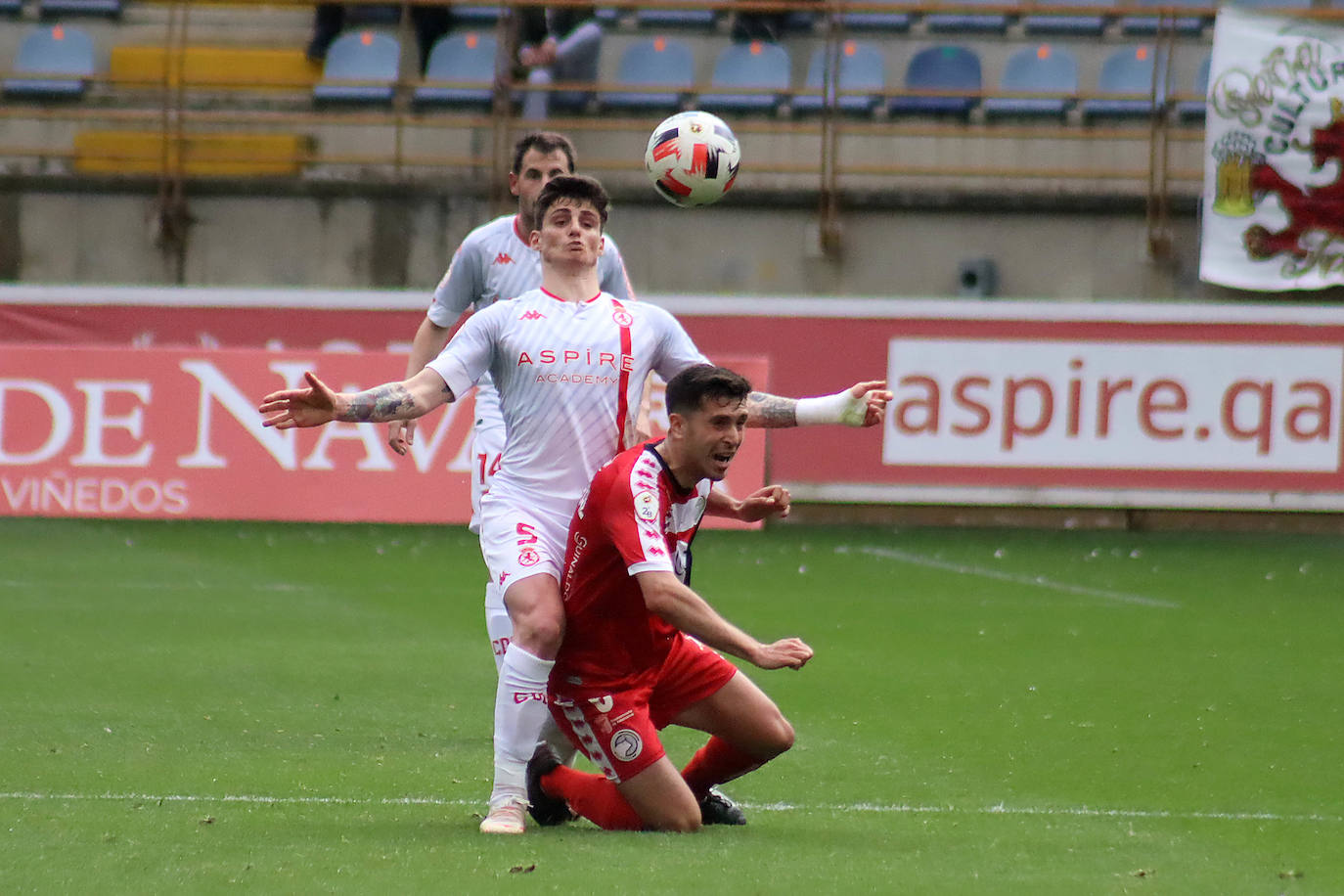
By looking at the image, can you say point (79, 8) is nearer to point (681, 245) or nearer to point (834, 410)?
point (681, 245)

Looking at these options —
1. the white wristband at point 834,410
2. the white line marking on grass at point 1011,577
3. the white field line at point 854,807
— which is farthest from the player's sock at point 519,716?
the white line marking on grass at point 1011,577

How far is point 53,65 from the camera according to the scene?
20.2 metres

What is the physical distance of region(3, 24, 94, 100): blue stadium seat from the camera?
63.9 ft

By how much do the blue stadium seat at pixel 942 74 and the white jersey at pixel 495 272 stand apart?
1212 cm

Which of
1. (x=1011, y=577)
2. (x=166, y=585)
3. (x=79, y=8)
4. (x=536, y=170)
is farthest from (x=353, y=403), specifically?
(x=79, y=8)

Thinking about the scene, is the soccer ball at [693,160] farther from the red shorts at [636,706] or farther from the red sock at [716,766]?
the red sock at [716,766]

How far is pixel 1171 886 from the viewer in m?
4.73

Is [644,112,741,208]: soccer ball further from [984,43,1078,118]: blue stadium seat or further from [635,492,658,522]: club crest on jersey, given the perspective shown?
[984,43,1078,118]: blue stadium seat

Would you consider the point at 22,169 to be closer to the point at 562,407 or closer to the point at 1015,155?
the point at 1015,155

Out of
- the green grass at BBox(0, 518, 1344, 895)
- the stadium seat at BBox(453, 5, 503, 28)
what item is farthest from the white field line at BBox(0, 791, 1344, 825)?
the stadium seat at BBox(453, 5, 503, 28)

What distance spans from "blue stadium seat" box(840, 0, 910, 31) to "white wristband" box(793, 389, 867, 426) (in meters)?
14.7

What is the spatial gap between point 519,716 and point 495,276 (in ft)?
7.53

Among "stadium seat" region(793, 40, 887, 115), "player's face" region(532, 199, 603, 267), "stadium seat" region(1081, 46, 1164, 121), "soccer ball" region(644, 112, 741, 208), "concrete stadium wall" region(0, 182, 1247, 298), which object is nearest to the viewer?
A: "player's face" region(532, 199, 603, 267)

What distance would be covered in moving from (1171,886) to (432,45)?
657 inches
